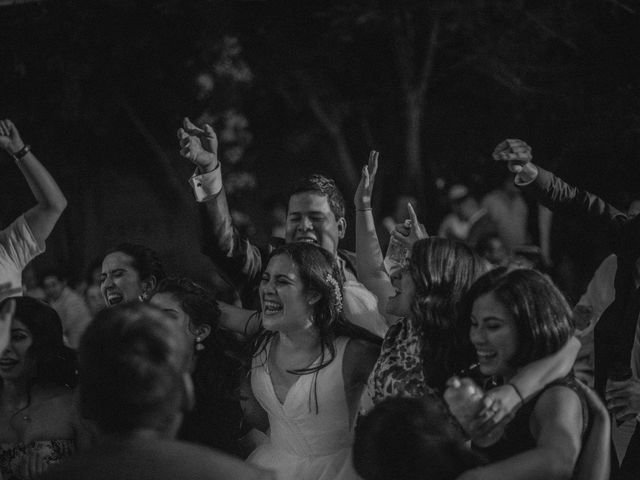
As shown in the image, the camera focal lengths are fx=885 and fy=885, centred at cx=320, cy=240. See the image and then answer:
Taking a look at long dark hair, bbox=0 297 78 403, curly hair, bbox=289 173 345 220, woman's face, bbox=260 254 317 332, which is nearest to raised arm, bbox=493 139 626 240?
curly hair, bbox=289 173 345 220

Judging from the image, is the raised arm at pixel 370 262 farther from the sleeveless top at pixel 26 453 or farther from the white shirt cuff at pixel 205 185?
the sleeveless top at pixel 26 453

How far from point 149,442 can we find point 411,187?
9.60 m

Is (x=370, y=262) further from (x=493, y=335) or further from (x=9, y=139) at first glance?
(x=9, y=139)

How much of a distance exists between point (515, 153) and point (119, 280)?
6.49 feet

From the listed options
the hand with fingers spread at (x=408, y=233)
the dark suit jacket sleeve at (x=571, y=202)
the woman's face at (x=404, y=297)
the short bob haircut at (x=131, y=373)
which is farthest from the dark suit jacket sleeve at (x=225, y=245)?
the short bob haircut at (x=131, y=373)

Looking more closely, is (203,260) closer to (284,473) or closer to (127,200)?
(127,200)

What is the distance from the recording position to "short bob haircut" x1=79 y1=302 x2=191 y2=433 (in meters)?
1.99

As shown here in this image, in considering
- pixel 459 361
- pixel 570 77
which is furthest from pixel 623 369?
Result: pixel 570 77

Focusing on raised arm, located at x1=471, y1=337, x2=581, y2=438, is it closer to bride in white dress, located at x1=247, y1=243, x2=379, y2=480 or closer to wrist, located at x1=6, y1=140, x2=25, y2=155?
bride in white dress, located at x1=247, y1=243, x2=379, y2=480

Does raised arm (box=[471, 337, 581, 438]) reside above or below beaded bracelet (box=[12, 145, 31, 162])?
below

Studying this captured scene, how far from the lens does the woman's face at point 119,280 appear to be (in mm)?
4309

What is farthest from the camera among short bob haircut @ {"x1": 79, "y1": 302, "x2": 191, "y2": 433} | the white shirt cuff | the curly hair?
the curly hair

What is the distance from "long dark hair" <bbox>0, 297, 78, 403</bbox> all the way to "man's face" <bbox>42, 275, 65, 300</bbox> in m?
Answer: 4.76

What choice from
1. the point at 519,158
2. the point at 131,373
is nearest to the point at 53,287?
the point at 519,158
